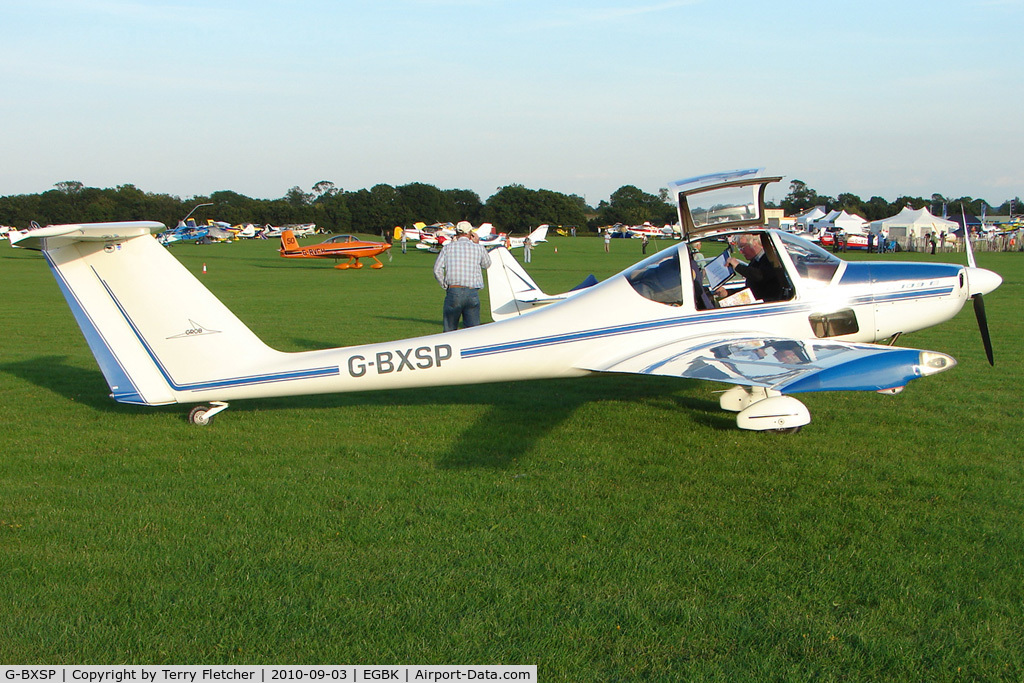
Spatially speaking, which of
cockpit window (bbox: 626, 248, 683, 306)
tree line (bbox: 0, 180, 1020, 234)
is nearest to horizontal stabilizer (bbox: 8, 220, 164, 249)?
cockpit window (bbox: 626, 248, 683, 306)

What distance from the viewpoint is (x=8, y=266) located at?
3797cm

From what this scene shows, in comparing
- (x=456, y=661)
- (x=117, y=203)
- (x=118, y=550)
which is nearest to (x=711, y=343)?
(x=456, y=661)

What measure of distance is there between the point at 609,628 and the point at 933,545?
2.19 metres

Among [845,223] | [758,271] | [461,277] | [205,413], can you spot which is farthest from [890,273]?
[845,223]

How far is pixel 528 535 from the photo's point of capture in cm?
467

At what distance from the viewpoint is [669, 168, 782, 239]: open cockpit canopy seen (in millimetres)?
7195

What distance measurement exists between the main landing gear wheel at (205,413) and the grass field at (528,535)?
0.13m

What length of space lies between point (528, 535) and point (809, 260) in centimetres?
441

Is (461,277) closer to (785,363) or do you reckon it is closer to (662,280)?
(662,280)

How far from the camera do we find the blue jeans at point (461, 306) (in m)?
10.1

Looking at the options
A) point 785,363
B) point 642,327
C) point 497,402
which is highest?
point 642,327

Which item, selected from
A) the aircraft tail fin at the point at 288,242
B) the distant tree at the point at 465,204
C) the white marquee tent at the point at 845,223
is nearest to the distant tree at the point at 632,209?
the distant tree at the point at 465,204

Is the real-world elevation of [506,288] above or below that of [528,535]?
above

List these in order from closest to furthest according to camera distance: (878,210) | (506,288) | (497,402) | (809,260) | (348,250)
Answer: (809,260) < (497,402) < (506,288) < (348,250) < (878,210)
